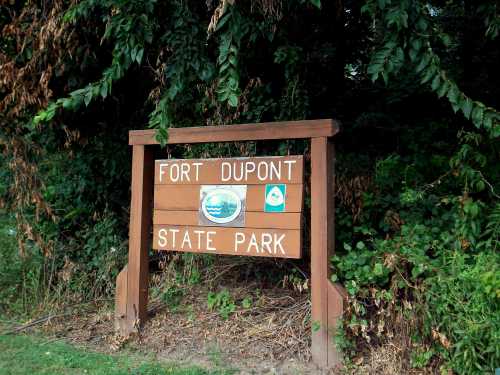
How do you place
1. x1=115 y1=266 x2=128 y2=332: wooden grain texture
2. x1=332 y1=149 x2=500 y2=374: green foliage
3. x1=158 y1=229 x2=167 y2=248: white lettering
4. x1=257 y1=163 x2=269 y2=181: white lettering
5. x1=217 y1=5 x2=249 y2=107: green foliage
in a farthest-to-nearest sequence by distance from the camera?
x1=115 y1=266 x2=128 y2=332: wooden grain texture, x1=158 y1=229 x2=167 y2=248: white lettering, x1=257 y1=163 x2=269 y2=181: white lettering, x1=217 y1=5 x2=249 y2=107: green foliage, x1=332 y1=149 x2=500 y2=374: green foliage

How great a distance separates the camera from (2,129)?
5.16 metres

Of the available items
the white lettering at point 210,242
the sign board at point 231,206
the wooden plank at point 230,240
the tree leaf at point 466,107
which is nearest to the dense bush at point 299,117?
the tree leaf at point 466,107

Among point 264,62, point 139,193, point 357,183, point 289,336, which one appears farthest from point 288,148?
point 289,336

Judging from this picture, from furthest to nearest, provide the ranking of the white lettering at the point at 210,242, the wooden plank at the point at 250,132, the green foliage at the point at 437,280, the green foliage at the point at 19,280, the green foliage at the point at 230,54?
the green foliage at the point at 19,280 → the white lettering at the point at 210,242 → the wooden plank at the point at 250,132 → the green foliage at the point at 230,54 → the green foliage at the point at 437,280

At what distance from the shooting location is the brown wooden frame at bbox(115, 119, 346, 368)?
391 centimetres

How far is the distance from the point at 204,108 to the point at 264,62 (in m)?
0.86

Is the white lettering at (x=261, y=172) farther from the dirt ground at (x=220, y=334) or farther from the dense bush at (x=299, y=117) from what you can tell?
the dirt ground at (x=220, y=334)

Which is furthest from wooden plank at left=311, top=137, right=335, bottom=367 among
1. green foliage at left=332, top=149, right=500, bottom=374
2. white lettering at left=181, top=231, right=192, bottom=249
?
white lettering at left=181, top=231, right=192, bottom=249

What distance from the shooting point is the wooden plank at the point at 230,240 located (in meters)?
4.07

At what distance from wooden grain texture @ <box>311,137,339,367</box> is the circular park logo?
0.67 m

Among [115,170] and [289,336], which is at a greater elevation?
[115,170]

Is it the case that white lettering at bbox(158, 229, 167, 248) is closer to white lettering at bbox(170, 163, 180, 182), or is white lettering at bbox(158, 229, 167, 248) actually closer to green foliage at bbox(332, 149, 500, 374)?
white lettering at bbox(170, 163, 180, 182)

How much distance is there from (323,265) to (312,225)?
0.32 m

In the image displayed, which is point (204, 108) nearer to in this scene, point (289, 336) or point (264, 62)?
point (264, 62)
